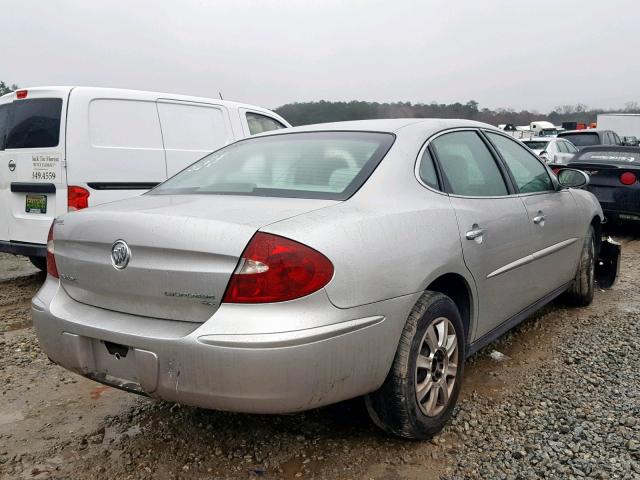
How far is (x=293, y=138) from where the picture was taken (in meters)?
3.15

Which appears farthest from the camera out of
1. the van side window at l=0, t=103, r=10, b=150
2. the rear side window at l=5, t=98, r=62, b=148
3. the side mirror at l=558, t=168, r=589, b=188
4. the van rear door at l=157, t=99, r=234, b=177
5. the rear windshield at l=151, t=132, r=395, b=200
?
the van rear door at l=157, t=99, r=234, b=177

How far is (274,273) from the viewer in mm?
2002

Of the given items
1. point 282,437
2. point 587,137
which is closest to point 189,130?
point 282,437

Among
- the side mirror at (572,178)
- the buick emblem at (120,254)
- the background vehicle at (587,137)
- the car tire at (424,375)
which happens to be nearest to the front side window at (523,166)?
the side mirror at (572,178)

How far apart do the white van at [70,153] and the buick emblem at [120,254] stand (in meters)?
3.11

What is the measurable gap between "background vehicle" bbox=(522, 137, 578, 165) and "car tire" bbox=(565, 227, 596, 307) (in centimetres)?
1020

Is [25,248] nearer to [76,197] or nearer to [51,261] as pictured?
[76,197]

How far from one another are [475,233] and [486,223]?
173mm

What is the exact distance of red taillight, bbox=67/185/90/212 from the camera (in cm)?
502

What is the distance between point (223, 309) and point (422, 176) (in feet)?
4.06

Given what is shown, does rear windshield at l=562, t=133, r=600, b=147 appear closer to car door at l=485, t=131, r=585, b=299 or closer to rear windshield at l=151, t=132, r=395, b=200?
car door at l=485, t=131, r=585, b=299

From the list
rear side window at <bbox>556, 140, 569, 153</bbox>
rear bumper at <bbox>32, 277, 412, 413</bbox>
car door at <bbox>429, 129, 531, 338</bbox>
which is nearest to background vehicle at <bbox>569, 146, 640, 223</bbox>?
car door at <bbox>429, 129, 531, 338</bbox>

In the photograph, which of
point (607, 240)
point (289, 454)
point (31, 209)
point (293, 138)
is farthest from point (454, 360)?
point (31, 209)

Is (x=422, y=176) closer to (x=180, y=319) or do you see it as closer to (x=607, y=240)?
(x=180, y=319)
